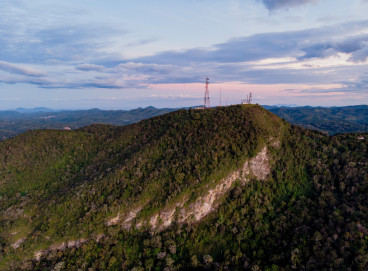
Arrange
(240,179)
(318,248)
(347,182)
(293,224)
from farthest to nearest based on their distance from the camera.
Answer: (240,179) → (347,182) → (293,224) → (318,248)

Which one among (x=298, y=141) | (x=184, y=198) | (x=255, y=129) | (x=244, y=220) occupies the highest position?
(x=255, y=129)

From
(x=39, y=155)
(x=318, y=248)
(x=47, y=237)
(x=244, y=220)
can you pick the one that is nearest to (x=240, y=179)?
(x=244, y=220)

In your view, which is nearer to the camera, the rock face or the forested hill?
the forested hill

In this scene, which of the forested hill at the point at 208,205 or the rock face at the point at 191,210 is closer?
the forested hill at the point at 208,205

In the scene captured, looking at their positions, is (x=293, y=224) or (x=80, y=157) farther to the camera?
(x=80, y=157)

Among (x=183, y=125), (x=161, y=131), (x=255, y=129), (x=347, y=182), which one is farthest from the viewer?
(x=161, y=131)

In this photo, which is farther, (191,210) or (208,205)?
(208,205)

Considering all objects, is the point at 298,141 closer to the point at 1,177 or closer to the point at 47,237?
the point at 47,237

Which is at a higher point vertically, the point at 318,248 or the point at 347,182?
the point at 347,182
